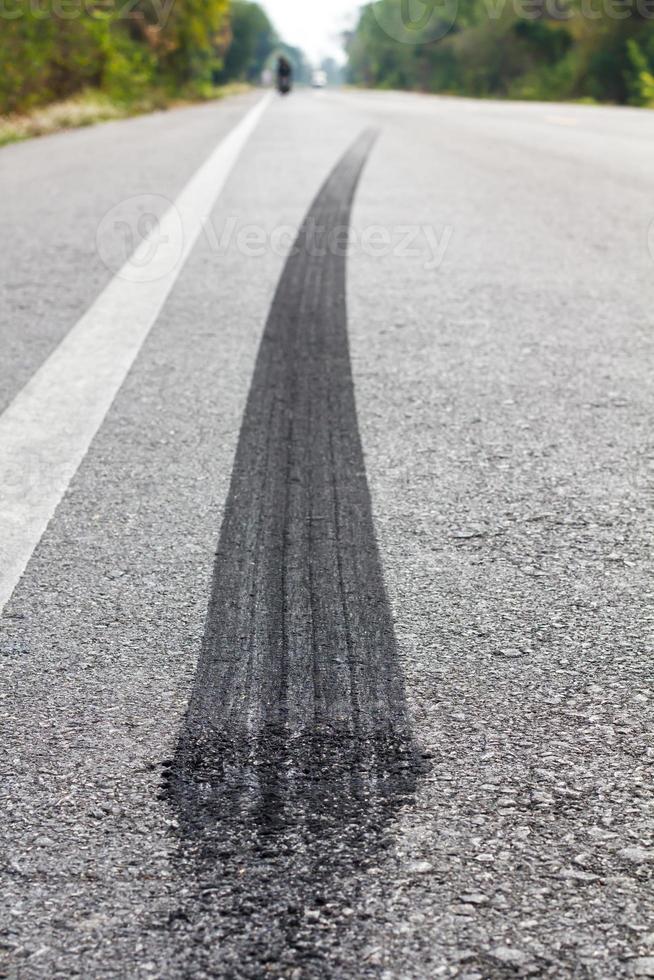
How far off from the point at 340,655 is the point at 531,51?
62.4 metres

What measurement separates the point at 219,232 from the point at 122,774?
15.9 ft

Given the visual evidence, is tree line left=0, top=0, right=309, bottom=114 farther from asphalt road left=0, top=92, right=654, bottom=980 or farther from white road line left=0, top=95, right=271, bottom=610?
asphalt road left=0, top=92, right=654, bottom=980

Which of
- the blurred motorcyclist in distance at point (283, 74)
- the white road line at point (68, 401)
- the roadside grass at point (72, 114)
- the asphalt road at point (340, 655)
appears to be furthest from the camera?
the blurred motorcyclist in distance at point (283, 74)

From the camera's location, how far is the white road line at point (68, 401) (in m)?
2.25

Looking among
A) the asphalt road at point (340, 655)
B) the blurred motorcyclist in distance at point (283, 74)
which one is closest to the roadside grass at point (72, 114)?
the asphalt road at point (340, 655)

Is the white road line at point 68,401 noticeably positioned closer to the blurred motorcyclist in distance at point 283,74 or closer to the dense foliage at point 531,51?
the dense foliage at point 531,51

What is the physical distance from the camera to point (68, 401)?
2994 millimetres

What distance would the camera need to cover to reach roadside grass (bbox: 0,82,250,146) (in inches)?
578

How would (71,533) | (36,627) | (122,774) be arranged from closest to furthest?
(122,774)
(36,627)
(71,533)

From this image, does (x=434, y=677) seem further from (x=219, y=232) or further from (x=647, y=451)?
(x=219, y=232)

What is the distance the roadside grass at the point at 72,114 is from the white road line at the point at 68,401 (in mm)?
9492

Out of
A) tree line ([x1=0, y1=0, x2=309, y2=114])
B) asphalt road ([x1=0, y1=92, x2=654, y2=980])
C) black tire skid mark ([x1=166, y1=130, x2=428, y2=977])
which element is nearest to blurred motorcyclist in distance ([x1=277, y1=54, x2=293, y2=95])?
tree line ([x1=0, y1=0, x2=309, y2=114])

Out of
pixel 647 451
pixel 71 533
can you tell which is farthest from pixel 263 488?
pixel 647 451

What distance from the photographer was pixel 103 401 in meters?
3.00
